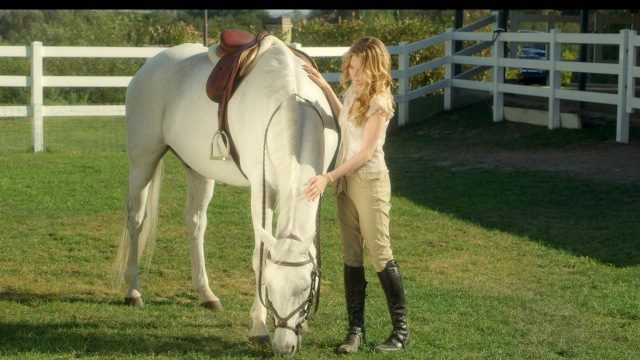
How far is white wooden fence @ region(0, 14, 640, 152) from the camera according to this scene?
13070mm

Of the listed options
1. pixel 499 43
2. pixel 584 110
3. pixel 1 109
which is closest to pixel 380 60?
pixel 1 109

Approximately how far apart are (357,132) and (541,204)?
17.7 ft

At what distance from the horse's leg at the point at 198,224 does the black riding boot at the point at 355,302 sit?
1.25 metres

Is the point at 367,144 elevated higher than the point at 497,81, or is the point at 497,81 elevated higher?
the point at 367,144

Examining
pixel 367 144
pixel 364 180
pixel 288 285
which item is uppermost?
pixel 367 144

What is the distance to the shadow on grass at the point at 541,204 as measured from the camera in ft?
27.4

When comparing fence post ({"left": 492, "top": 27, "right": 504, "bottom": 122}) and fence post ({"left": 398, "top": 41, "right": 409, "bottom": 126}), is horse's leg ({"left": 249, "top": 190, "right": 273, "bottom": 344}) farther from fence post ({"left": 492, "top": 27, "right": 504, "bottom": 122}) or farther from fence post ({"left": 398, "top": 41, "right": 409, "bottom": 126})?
fence post ({"left": 398, "top": 41, "right": 409, "bottom": 126})

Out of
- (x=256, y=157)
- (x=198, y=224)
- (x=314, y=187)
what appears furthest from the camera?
(x=198, y=224)

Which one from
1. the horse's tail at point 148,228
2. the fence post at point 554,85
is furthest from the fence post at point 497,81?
the horse's tail at point 148,228

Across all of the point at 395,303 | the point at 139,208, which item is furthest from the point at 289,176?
the point at 139,208

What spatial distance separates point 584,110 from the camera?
50.2 ft

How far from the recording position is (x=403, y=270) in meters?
7.44

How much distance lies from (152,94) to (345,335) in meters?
2.07

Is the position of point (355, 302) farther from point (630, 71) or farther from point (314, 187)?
point (630, 71)
